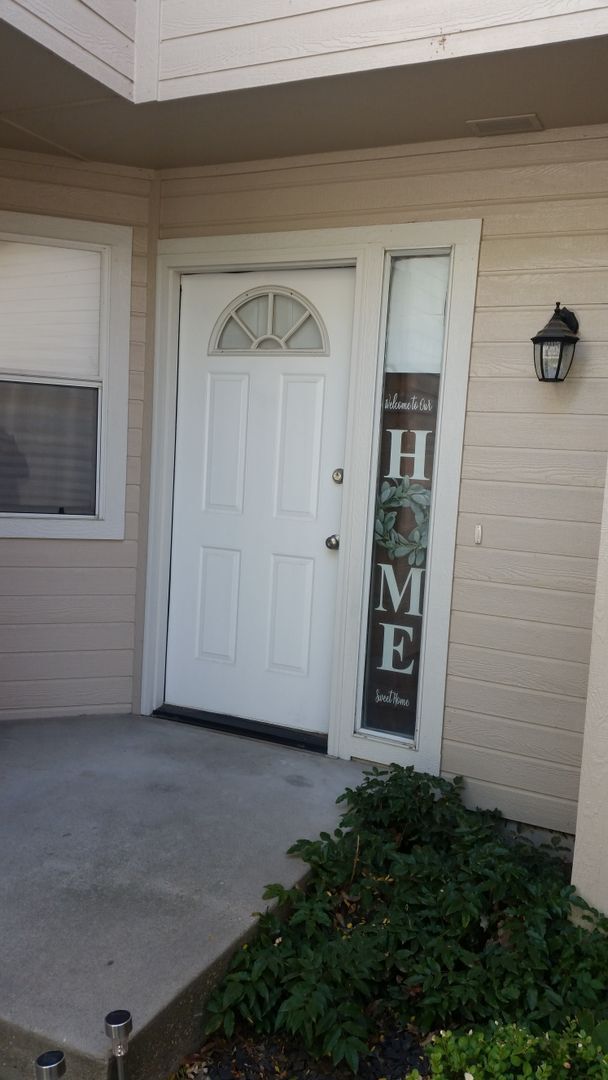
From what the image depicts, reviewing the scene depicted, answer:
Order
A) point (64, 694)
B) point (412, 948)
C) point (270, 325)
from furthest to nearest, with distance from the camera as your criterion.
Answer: point (64, 694) → point (270, 325) → point (412, 948)

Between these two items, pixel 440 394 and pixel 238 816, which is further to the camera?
pixel 440 394

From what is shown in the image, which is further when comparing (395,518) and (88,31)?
(395,518)

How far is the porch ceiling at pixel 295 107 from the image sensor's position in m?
2.77

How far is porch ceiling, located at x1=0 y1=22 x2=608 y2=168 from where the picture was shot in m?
2.77

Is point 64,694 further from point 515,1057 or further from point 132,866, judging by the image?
point 515,1057

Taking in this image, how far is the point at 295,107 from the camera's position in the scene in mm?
3143

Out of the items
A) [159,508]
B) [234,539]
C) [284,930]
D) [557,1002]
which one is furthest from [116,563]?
[557,1002]

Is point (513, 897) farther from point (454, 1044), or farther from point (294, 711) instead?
point (294, 711)

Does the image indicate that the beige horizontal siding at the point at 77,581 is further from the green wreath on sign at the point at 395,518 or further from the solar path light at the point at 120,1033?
the solar path light at the point at 120,1033

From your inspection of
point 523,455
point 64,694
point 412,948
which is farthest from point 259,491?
point 412,948

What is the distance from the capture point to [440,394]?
11.3 ft

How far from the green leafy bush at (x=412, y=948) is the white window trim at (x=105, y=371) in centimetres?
189

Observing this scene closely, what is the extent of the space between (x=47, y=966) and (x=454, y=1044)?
1048 millimetres

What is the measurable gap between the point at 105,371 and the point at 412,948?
2.77 metres
